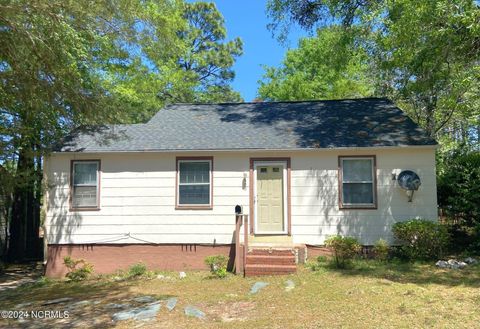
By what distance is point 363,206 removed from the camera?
1080 centimetres

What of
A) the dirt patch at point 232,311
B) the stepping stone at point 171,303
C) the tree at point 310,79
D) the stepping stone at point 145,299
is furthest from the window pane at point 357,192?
the tree at point 310,79

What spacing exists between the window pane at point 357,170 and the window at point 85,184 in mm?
6443

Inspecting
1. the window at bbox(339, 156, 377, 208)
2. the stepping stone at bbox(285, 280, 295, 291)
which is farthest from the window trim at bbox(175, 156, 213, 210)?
the window at bbox(339, 156, 377, 208)

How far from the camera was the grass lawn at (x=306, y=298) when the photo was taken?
6297 mm

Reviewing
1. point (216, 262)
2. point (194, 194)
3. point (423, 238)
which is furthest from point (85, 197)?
point (423, 238)

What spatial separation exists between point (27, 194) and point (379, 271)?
11.5m

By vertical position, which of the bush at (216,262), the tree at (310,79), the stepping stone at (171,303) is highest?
the tree at (310,79)

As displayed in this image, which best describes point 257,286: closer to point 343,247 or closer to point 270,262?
point 270,262

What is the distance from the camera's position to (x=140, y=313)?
7250 mm

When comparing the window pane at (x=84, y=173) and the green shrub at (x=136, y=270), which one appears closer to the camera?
the green shrub at (x=136, y=270)

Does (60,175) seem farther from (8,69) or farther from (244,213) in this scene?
(244,213)

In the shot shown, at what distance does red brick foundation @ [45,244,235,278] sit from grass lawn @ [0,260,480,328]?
655 millimetres

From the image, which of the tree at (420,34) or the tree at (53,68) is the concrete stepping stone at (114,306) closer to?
the tree at (53,68)

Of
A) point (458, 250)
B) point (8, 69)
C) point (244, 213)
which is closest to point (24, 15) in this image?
point (8, 69)
